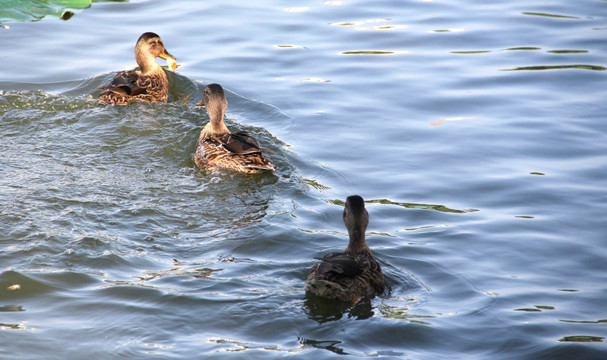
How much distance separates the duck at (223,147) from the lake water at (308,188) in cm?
19

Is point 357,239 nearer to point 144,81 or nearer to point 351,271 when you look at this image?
point 351,271

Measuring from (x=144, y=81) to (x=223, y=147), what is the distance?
261cm

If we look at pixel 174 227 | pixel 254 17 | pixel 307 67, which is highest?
pixel 254 17

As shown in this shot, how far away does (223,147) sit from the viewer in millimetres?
9484

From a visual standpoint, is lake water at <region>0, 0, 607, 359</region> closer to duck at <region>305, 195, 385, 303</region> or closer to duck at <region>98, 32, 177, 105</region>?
duck at <region>305, 195, 385, 303</region>

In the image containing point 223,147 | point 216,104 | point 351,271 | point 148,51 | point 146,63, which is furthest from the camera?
point 146,63

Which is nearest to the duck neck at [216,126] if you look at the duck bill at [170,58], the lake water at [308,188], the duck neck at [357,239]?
the lake water at [308,188]

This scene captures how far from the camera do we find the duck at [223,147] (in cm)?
933

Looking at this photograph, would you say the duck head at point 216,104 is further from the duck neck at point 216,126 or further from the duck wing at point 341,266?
the duck wing at point 341,266

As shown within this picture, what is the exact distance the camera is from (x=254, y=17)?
15539 millimetres

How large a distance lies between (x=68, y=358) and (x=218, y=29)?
10158 mm

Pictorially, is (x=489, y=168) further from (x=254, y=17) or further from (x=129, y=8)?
(x=129, y=8)

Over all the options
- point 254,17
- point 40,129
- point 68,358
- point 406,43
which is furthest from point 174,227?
point 254,17

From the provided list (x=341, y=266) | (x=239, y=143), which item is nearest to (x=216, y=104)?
(x=239, y=143)
